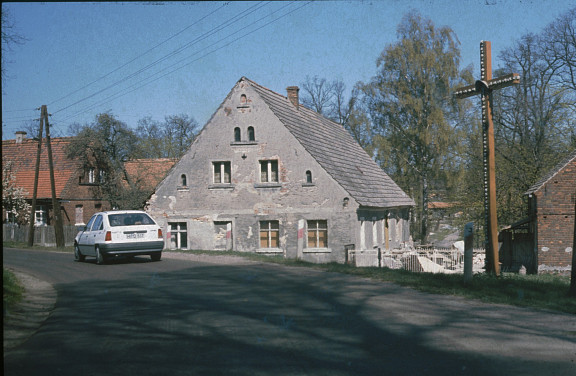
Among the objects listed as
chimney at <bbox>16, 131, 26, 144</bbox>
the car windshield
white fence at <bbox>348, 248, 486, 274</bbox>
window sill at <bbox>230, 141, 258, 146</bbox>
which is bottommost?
white fence at <bbox>348, 248, 486, 274</bbox>

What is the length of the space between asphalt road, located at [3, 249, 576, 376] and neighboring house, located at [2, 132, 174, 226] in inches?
1348

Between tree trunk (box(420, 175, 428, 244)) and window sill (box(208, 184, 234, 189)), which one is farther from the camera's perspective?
tree trunk (box(420, 175, 428, 244))

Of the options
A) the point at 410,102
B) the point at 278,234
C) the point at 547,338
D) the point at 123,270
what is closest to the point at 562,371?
the point at 547,338

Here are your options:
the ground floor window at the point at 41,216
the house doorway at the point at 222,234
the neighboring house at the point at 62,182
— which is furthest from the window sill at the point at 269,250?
the ground floor window at the point at 41,216

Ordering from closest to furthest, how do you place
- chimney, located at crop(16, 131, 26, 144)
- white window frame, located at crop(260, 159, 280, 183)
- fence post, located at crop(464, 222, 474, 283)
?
fence post, located at crop(464, 222, 474, 283)
white window frame, located at crop(260, 159, 280, 183)
chimney, located at crop(16, 131, 26, 144)

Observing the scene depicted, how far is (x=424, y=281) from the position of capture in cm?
1272

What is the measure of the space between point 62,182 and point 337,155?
75.4 feet

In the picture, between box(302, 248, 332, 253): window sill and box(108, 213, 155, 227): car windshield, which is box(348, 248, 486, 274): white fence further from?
box(108, 213, 155, 227): car windshield

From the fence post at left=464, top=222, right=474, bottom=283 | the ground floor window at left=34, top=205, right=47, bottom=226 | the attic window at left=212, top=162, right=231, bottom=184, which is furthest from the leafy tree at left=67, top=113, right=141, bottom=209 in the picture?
the fence post at left=464, top=222, right=474, bottom=283

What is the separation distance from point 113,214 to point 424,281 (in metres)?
10.5

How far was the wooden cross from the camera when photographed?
1609cm

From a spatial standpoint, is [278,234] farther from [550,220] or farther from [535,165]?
[535,165]

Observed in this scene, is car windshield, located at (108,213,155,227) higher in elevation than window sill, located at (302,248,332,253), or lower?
higher

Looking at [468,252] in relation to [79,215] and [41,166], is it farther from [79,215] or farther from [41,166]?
[41,166]
